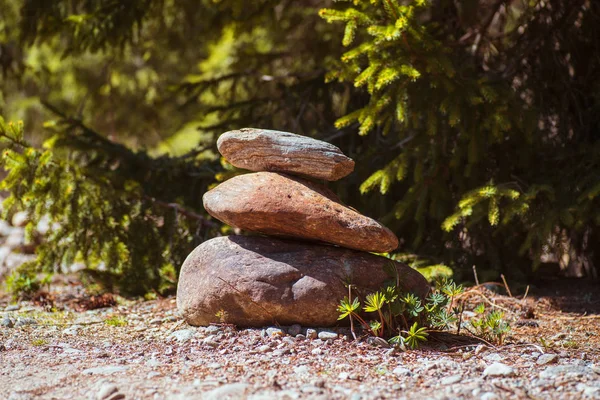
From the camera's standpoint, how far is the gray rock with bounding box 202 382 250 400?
3525mm

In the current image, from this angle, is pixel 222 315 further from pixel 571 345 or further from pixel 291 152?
pixel 571 345

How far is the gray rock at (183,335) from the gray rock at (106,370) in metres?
0.73

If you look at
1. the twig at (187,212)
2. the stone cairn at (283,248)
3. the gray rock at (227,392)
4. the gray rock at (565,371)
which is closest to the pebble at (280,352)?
the stone cairn at (283,248)

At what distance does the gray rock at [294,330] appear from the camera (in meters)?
4.86

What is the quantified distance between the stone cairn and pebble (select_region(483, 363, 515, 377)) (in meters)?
1.16

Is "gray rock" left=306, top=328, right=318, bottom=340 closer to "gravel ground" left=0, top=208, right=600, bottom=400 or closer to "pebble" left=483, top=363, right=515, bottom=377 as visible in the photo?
"gravel ground" left=0, top=208, right=600, bottom=400

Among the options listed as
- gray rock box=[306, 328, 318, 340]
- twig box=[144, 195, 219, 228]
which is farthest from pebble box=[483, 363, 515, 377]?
twig box=[144, 195, 219, 228]

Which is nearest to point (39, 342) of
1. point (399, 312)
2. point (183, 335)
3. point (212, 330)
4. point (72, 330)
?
point (72, 330)

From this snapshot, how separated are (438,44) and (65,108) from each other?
10.2 m

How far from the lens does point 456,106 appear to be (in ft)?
19.2

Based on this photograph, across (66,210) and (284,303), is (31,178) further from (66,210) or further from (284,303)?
(284,303)

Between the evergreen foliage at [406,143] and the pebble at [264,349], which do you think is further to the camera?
the evergreen foliage at [406,143]

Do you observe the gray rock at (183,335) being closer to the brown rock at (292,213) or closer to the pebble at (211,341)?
the pebble at (211,341)

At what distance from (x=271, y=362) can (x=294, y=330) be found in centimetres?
64
